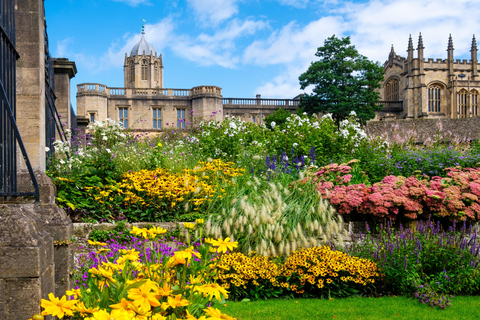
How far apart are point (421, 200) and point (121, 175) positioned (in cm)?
473

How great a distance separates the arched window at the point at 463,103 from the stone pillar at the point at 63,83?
5169 cm

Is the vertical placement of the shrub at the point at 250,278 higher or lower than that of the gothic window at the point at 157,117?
lower

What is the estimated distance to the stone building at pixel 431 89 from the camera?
48.9 metres

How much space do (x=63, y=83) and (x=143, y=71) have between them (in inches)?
2143

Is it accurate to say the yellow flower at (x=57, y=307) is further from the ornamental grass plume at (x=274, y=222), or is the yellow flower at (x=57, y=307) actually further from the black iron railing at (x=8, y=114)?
the ornamental grass plume at (x=274, y=222)

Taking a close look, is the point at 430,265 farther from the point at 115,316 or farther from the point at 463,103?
the point at 463,103

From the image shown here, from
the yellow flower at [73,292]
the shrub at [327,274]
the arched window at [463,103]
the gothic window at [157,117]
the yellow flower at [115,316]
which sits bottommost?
the shrub at [327,274]

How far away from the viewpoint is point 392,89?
180 ft

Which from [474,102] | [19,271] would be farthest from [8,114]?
[474,102]

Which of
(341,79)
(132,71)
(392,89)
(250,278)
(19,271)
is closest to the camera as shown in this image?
(19,271)

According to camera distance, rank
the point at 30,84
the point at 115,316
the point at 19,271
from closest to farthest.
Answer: the point at 115,316
the point at 19,271
the point at 30,84

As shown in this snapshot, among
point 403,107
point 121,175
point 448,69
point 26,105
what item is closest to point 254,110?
point 403,107

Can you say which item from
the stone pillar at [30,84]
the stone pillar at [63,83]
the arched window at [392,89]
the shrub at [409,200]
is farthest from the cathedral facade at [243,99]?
the stone pillar at [30,84]

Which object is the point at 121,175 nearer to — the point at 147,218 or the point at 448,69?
the point at 147,218
